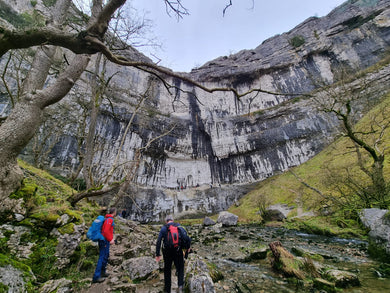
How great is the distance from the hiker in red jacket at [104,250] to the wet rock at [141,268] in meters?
0.54

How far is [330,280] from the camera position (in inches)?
132

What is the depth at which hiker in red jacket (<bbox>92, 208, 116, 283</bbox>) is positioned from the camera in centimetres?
315

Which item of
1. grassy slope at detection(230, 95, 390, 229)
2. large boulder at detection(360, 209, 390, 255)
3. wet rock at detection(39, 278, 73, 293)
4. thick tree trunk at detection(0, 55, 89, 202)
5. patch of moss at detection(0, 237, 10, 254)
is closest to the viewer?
thick tree trunk at detection(0, 55, 89, 202)

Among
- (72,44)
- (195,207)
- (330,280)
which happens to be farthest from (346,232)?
(195,207)

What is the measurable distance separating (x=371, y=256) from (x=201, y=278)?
504 centimetres

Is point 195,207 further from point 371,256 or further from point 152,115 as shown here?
point 371,256

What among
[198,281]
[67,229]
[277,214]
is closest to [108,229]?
[67,229]

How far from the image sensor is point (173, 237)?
333 centimetres

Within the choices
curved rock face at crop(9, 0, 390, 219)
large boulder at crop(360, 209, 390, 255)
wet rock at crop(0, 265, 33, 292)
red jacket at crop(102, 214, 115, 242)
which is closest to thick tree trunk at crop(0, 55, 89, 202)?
wet rock at crop(0, 265, 33, 292)

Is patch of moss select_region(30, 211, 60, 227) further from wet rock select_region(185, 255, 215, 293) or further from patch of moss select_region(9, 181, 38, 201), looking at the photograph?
wet rock select_region(185, 255, 215, 293)

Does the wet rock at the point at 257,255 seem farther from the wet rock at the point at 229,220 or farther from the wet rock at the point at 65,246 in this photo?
the wet rock at the point at 229,220

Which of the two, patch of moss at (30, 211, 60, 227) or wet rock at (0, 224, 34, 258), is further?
patch of moss at (30, 211, 60, 227)

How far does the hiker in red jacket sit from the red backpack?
1.38 metres

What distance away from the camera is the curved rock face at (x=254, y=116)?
25375 mm
